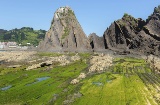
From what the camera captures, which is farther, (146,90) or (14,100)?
(146,90)

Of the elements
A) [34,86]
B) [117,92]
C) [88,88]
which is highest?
[34,86]

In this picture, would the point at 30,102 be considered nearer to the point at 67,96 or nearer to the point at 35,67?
the point at 67,96

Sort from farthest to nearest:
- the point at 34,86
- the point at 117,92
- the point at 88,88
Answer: the point at 34,86 → the point at 88,88 → the point at 117,92

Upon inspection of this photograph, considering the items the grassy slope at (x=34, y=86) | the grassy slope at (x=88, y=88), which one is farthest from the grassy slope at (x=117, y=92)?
the grassy slope at (x=34, y=86)

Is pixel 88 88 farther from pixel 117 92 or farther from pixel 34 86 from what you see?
pixel 34 86

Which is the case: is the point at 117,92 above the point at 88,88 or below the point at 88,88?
below

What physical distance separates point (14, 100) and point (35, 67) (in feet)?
250

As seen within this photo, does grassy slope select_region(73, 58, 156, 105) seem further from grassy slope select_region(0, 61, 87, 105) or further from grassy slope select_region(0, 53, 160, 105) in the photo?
grassy slope select_region(0, 61, 87, 105)

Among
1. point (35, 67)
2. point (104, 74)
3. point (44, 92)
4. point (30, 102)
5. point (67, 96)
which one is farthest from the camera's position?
point (35, 67)

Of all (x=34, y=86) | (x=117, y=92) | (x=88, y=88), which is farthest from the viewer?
(x=34, y=86)

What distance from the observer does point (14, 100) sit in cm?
9131

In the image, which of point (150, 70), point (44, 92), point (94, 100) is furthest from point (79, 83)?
point (150, 70)

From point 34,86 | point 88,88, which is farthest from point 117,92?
point 34,86

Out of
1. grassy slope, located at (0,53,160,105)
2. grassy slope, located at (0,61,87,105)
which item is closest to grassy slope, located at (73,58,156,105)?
grassy slope, located at (0,53,160,105)
